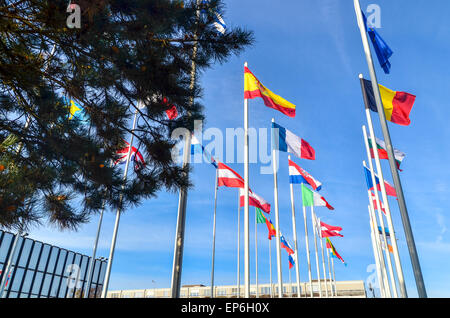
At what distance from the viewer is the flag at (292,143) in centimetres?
1304

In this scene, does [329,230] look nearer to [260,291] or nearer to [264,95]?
[264,95]

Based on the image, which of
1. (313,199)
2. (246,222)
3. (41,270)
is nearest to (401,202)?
(246,222)

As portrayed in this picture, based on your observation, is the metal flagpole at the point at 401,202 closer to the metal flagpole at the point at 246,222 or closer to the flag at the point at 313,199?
the metal flagpole at the point at 246,222

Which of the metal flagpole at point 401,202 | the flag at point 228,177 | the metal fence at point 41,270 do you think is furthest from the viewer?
the metal fence at point 41,270

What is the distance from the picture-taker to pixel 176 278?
5.27 m

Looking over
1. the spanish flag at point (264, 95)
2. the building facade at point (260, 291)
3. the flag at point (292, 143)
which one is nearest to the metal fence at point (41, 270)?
the building facade at point (260, 291)

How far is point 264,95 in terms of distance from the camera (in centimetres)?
1177

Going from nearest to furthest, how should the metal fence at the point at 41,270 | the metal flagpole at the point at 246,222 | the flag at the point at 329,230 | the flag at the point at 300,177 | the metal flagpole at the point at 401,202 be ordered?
the metal flagpole at the point at 401,202, the metal flagpole at the point at 246,222, the flag at the point at 300,177, the flag at the point at 329,230, the metal fence at the point at 41,270

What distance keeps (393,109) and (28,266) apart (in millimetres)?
40337

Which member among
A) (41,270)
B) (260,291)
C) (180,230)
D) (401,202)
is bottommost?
(180,230)

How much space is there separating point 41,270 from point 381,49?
42269 millimetres

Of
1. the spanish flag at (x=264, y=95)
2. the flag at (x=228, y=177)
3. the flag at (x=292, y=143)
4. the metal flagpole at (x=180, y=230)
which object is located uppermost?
the spanish flag at (x=264, y=95)

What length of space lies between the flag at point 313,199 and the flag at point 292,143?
13.9 feet
